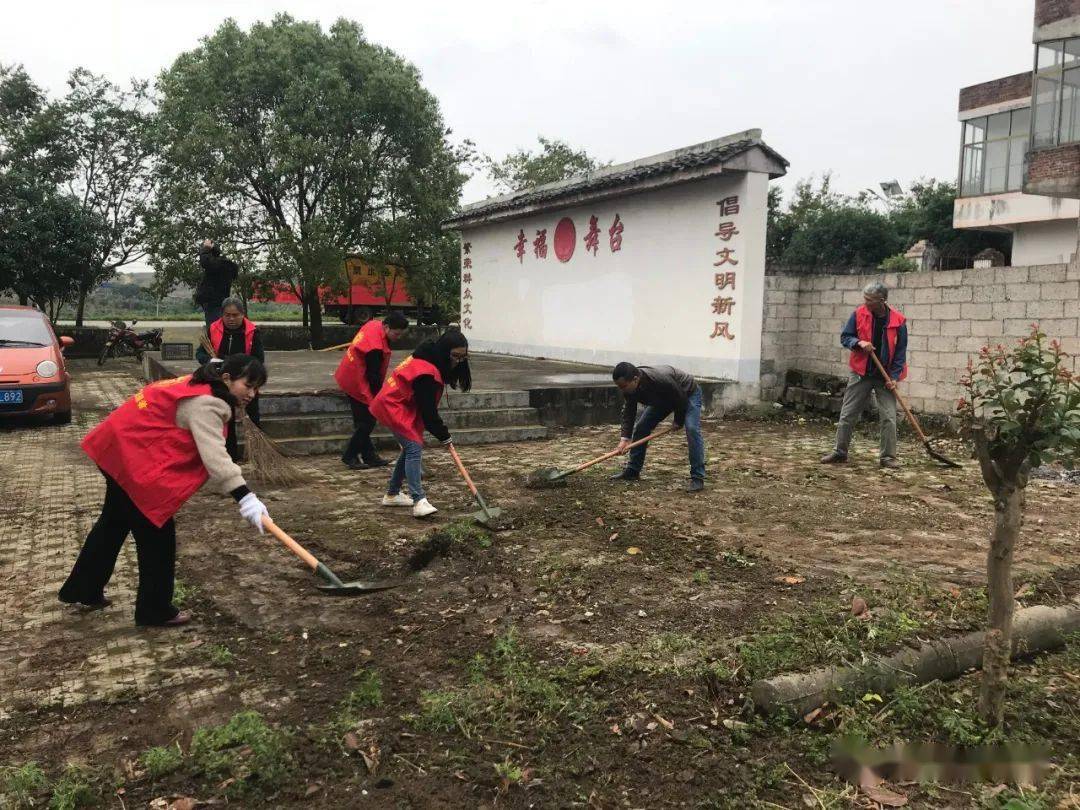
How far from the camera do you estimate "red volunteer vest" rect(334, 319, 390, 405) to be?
714 centimetres

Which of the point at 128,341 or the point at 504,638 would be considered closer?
the point at 504,638

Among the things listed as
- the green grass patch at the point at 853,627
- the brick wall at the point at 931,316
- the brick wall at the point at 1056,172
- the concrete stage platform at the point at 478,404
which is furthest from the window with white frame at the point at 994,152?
the green grass patch at the point at 853,627

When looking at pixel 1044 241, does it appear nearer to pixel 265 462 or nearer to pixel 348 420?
pixel 348 420

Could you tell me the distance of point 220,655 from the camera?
3.41 metres

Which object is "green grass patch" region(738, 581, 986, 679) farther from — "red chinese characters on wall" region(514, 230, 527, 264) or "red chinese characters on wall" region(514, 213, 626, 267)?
"red chinese characters on wall" region(514, 230, 527, 264)

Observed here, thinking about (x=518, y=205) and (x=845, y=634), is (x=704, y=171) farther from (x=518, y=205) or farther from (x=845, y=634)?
(x=845, y=634)

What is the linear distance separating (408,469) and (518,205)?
33.4 feet

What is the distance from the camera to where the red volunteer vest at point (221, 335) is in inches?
286

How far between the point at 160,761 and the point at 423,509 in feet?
10.2

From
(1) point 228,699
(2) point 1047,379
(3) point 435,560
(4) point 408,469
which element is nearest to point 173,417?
(1) point 228,699

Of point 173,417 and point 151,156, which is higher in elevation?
point 151,156

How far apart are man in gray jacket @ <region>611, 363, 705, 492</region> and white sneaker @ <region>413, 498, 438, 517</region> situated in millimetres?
1689

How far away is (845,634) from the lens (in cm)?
344

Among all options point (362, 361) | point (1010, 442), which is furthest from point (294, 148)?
point (1010, 442)
